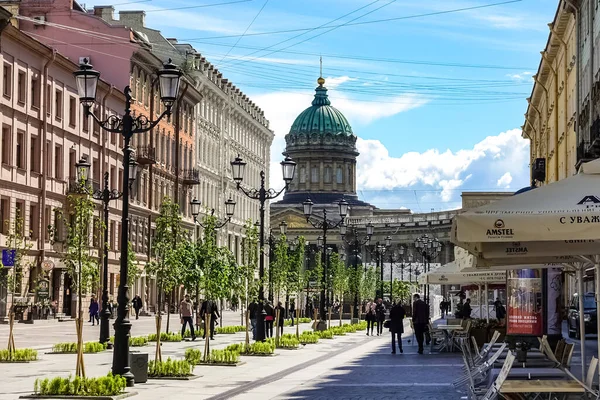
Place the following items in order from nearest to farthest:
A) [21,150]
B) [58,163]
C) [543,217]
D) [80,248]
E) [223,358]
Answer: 1. [543,217]
2. [80,248]
3. [223,358]
4. [21,150]
5. [58,163]

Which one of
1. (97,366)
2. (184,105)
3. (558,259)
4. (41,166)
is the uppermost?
(184,105)

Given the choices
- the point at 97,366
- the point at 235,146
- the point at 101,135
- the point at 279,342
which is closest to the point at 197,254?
the point at 97,366

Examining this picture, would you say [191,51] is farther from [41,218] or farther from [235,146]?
[41,218]

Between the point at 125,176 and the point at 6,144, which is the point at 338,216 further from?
the point at 125,176

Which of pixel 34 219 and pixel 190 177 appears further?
pixel 190 177

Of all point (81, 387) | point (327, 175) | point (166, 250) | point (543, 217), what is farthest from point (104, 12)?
point (327, 175)

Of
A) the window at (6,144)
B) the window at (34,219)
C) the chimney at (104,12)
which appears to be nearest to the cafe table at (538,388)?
the window at (6,144)

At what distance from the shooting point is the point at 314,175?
198m

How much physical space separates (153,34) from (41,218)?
110 ft

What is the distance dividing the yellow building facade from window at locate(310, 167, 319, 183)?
11243 centimetres

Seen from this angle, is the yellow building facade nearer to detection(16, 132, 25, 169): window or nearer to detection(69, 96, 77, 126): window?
detection(69, 96, 77, 126): window

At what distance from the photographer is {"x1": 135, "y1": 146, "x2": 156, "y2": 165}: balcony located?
252 feet

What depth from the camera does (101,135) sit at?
2766 inches

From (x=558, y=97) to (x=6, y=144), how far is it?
2940 cm
